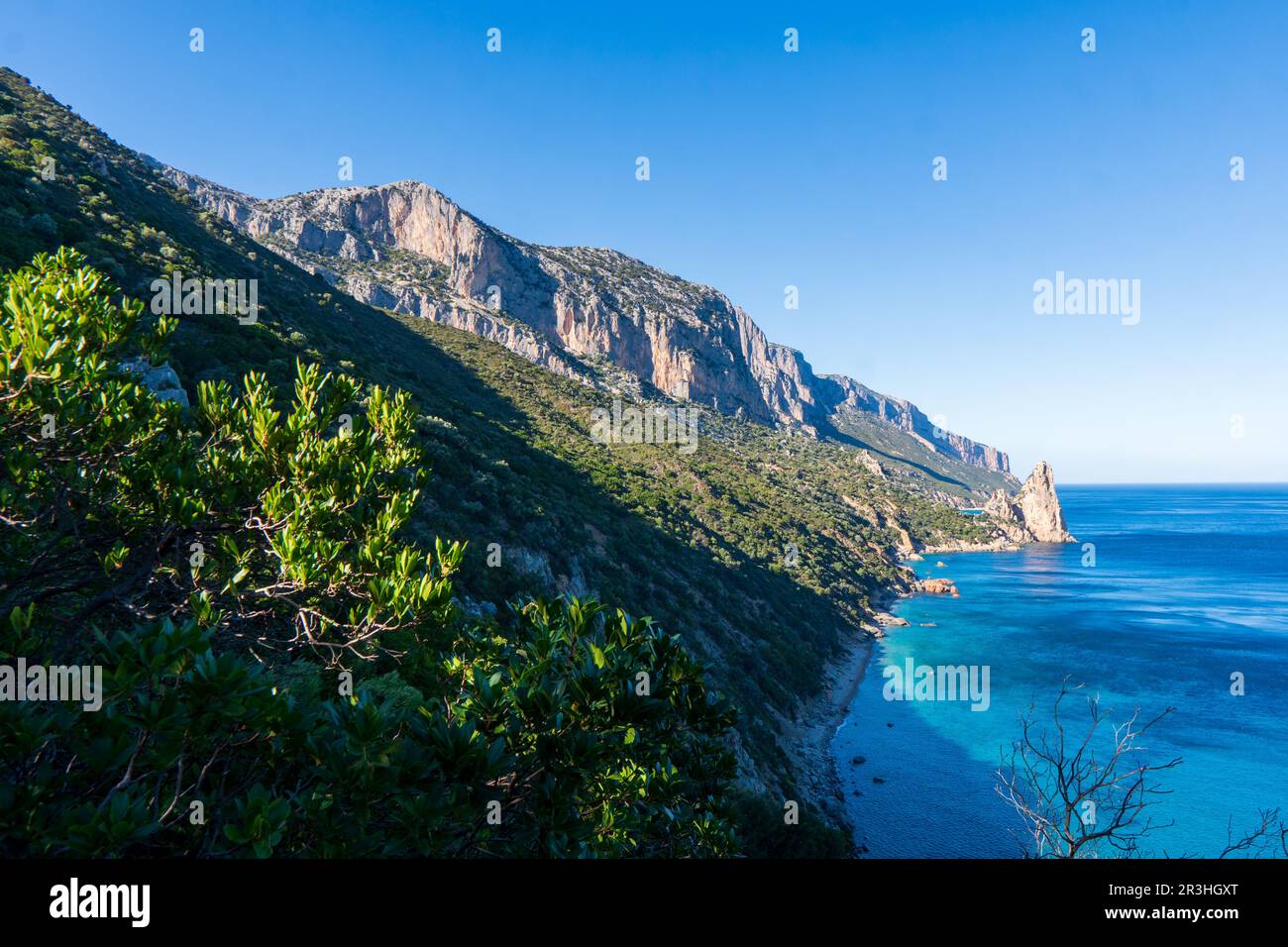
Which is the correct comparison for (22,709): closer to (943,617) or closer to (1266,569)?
(943,617)

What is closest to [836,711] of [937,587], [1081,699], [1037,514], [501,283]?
[1081,699]

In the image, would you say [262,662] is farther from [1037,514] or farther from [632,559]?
[1037,514]

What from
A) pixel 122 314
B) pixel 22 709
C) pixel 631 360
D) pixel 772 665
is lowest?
pixel 772 665

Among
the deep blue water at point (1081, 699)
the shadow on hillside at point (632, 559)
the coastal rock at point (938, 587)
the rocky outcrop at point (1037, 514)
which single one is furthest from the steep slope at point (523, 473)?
the rocky outcrop at point (1037, 514)

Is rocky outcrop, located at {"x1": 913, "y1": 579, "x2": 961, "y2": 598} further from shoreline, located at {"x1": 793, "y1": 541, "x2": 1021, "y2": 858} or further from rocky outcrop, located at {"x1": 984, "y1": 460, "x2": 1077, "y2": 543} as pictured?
rocky outcrop, located at {"x1": 984, "y1": 460, "x2": 1077, "y2": 543}
